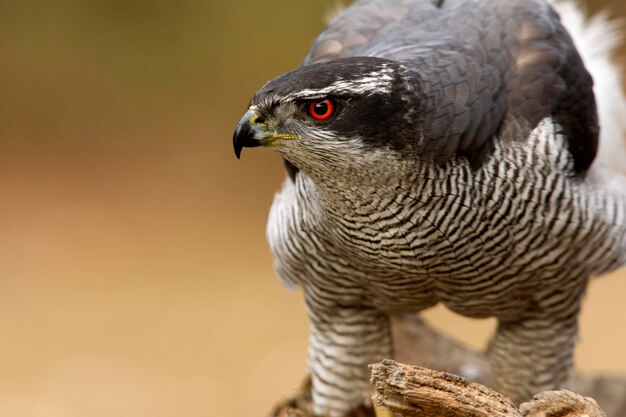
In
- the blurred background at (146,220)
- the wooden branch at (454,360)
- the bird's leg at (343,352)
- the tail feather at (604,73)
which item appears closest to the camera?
the bird's leg at (343,352)

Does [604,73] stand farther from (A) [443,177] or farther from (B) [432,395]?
(B) [432,395]

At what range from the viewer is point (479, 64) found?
3.68 metres

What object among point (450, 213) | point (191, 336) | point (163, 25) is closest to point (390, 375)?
point (450, 213)

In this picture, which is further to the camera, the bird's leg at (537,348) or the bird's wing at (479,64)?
the bird's leg at (537,348)

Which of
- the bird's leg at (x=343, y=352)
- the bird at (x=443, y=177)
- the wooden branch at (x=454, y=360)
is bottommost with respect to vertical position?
the wooden branch at (x=454, y=360)

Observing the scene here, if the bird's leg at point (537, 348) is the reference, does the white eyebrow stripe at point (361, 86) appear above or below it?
above

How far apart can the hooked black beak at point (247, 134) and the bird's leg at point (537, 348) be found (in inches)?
61.3

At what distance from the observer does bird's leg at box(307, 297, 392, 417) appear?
4.36 m

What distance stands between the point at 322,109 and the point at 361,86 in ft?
0.49

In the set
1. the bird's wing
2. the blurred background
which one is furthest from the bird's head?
the blurred background

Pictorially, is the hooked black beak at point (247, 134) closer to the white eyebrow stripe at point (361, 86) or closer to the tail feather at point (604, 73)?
the white eyebrow stripe at point (361, 86)

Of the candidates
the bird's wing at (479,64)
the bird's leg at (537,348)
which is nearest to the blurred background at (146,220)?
the bird's leg at (537,348)

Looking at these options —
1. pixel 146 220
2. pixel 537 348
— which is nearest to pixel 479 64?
pixel 537 348

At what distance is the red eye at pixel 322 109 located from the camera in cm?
317
